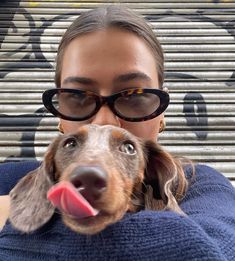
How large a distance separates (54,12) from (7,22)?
0.51 metres

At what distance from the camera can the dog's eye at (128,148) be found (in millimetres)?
1600

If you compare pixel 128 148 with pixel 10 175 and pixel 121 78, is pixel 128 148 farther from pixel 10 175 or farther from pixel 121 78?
pixel 10 175

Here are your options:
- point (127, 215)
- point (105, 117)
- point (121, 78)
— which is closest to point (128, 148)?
point (105, 117)

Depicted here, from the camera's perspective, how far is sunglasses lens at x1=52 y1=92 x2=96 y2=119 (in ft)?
5.79

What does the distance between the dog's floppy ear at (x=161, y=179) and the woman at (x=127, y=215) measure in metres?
0.05

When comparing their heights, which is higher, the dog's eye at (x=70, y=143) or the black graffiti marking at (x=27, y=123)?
the dog's eye at (x=70, y=143)

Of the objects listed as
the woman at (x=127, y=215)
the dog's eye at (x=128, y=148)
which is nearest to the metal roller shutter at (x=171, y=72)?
the woman at (x=127, y=215)

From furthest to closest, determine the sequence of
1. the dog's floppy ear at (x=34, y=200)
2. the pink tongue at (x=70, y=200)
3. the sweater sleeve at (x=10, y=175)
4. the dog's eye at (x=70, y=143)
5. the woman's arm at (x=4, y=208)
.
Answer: the sweater sleeve at (x=10, y=175)
the woman's arm at (x=4, y=208)
the dog's eye at (x=70, y=143)
the dog's floppy ear at (x=34, y=200)
the pink tongue at (x=70, y=200)

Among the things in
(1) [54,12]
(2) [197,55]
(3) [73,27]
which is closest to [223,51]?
(2) [197,55]

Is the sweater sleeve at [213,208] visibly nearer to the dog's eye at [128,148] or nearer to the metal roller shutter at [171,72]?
the dog's eye at [128,148]

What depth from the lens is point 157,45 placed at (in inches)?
82.0

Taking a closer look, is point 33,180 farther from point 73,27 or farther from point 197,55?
point 197,55

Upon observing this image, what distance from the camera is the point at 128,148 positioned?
5.35 ft

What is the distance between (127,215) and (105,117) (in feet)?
1.91
